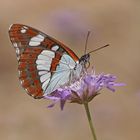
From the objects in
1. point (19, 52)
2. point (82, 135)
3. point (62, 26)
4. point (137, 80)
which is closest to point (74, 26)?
point (62, 26)

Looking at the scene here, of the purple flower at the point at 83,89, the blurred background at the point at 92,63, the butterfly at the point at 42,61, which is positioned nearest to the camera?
the purple flower at the point at 83,89

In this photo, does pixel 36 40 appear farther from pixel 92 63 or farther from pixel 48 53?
pixel 92 63

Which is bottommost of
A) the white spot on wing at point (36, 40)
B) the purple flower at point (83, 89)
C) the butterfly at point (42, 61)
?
the purple flower at point (83, 89)

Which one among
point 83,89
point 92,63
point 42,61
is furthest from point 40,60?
point 92,63

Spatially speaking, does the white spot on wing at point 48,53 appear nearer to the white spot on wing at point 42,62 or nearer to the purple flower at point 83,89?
the white spot on wing at point 42,62

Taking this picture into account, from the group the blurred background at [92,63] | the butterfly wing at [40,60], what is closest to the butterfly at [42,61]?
the butterfly wing at [40,60]

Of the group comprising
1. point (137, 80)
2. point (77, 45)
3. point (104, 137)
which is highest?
point (77, 45)

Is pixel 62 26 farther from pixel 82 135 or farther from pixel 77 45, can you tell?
pixel 82 135
